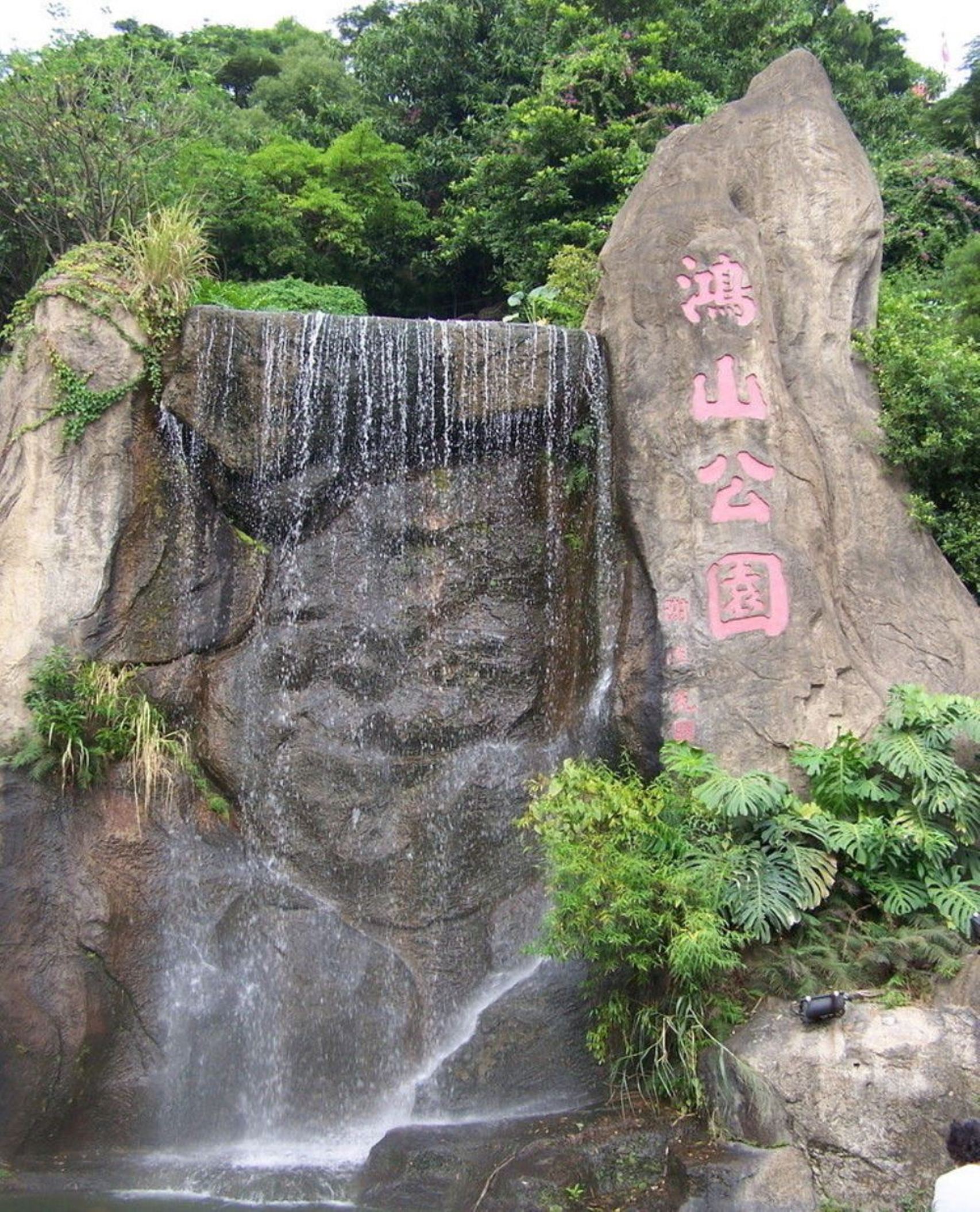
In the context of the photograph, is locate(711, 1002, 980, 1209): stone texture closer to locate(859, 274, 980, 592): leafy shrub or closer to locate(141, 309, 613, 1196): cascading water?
locate(141, 309, 613, 1196): cascading water

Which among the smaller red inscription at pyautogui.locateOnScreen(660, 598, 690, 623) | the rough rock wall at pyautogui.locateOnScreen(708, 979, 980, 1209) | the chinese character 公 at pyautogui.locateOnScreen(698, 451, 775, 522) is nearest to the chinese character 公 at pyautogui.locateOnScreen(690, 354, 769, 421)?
the chinese character 公 at pyautogui.locateOnScreen(698, 451, 775, 522)

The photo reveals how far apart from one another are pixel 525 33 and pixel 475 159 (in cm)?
214

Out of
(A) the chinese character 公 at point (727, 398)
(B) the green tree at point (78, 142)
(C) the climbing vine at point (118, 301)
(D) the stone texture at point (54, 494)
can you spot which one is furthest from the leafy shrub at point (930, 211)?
(D) the stone texture at point (54, 494)

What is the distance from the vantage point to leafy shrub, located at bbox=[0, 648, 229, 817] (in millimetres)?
5824

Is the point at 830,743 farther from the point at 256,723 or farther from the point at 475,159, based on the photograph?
the point at 475,159

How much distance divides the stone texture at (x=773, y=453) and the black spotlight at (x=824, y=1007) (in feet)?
4.96

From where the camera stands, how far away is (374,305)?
46.1 feet

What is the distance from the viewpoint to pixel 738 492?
6.41 meters

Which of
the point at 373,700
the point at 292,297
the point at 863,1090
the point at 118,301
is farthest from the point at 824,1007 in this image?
the point at 292,297

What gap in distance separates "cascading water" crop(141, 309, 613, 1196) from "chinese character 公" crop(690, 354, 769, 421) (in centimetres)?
73

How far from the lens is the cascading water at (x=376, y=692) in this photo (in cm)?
578

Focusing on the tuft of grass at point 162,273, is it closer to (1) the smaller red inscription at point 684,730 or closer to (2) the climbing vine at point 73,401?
(2) the climbing vine at point 73,401

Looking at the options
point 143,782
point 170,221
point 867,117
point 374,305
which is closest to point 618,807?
point 143,782

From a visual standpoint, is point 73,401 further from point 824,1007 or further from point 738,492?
point 824,1007
